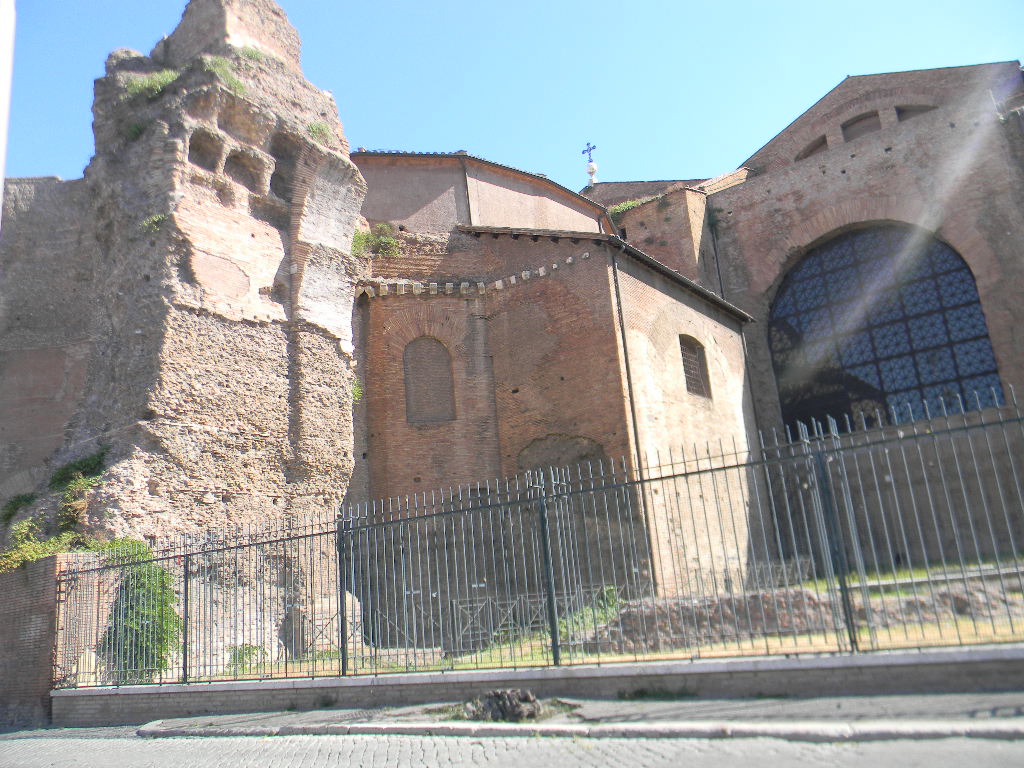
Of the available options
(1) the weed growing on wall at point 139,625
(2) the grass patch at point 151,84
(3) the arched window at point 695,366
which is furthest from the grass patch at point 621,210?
(1) the weed growing on wall at point 139,625

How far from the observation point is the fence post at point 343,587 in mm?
7244

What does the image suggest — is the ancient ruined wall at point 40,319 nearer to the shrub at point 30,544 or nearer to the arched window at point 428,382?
the arched window at point 428,382

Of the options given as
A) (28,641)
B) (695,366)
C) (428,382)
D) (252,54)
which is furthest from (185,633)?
(695,366)

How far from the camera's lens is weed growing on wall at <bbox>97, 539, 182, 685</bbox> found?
333 inches

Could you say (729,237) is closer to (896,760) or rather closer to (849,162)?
(849,162)

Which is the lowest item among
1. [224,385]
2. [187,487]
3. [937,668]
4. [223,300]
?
[937,668]

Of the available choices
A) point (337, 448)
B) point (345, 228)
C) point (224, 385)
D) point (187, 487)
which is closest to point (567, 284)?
point (345, 228)

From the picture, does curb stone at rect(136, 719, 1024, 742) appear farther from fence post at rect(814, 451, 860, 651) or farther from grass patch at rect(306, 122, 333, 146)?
grass patch at rect(306, 122, 333, 146)

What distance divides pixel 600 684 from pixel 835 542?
1.97 metres

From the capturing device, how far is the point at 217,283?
1158cm

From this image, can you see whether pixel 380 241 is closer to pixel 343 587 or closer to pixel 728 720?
pixel 343 587

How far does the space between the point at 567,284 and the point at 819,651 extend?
9.21 meters

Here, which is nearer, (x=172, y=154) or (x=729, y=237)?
(x=172, y=154)

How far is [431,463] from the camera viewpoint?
46.2 feet
